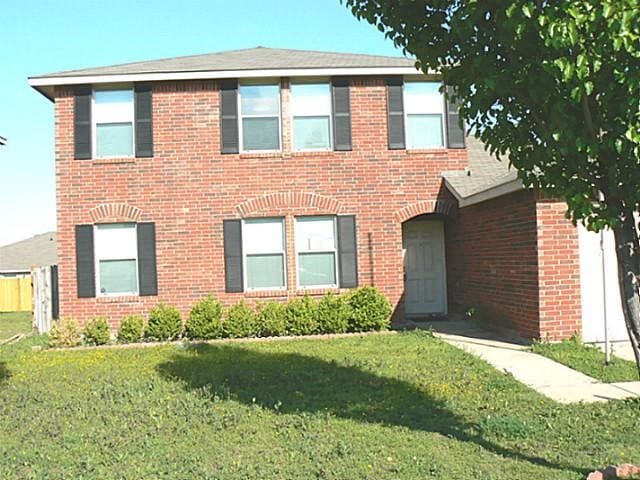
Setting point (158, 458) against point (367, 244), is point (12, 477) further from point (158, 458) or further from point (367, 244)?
point (367, 244)

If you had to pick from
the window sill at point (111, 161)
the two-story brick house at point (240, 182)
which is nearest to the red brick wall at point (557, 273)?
the two-story brick house at point (240, 182)

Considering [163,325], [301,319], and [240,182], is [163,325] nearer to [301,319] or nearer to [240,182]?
[301,319]

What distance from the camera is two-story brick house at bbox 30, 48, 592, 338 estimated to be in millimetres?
13609

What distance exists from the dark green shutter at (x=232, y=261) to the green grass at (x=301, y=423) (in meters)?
3.80

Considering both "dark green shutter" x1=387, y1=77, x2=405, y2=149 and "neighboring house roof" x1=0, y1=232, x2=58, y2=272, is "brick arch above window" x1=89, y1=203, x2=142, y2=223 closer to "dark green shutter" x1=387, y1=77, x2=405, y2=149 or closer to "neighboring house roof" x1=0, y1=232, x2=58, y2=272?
"dark green shutter" x1=387, y1=77, x2=405, y2=149

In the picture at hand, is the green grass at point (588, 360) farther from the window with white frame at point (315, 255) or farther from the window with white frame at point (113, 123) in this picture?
the window with white frame at point (113, 123)

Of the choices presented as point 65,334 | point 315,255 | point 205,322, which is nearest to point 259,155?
point 315,255

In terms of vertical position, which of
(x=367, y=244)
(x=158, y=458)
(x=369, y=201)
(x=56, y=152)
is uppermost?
(x=56, y=152)

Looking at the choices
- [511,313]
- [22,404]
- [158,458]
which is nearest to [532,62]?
[158,458]

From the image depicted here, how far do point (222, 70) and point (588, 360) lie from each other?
8974mm

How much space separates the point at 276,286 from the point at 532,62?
398 inches

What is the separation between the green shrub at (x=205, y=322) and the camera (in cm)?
1289

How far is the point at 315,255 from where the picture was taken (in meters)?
13.9

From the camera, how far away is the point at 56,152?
44.9ft
